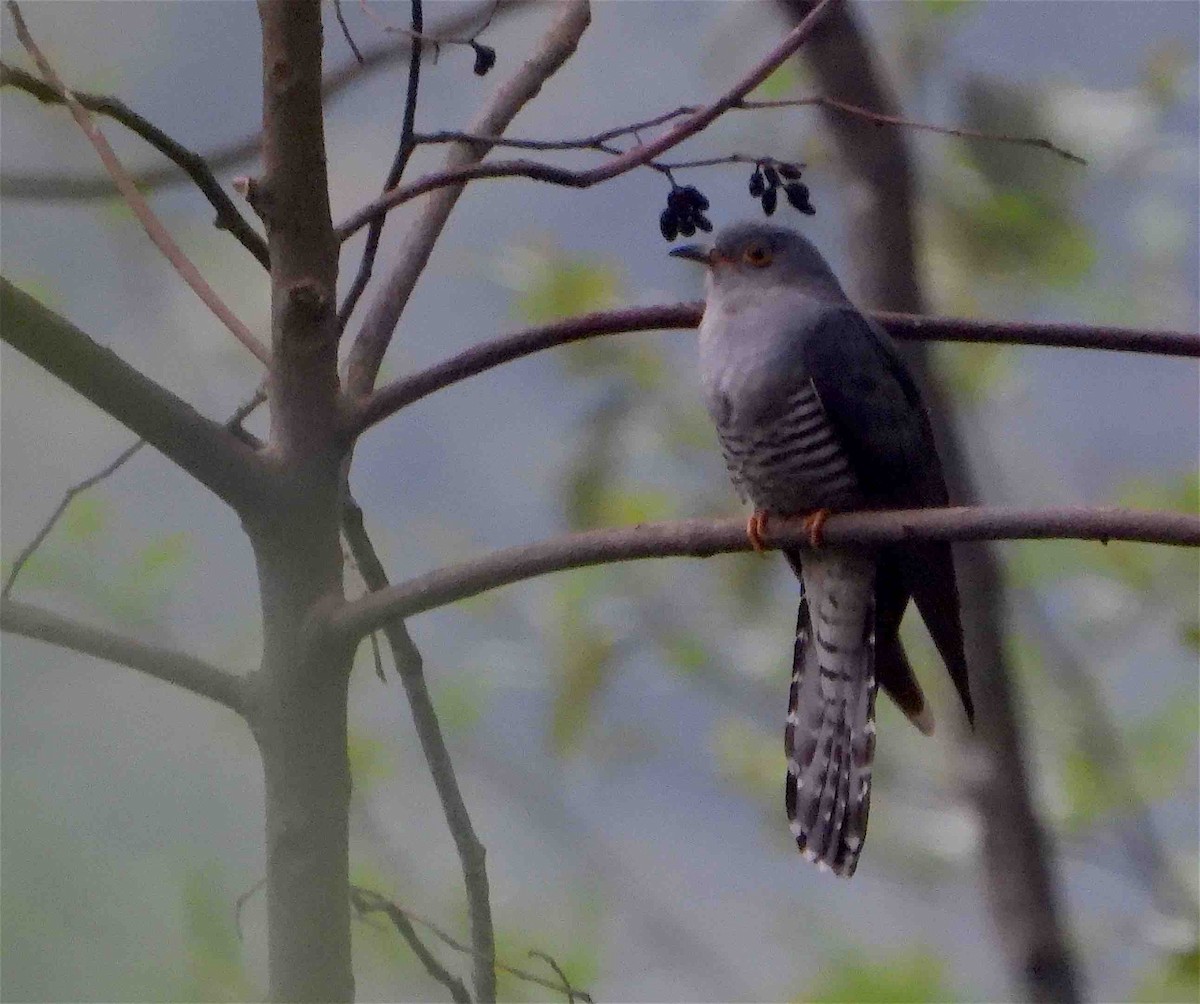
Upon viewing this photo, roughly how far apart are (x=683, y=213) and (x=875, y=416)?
0.39 m

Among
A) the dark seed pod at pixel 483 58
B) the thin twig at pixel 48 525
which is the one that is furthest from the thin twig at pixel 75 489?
the dark seed pod at pixel 483 58

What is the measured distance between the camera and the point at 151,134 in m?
0.97

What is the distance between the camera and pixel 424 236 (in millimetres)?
1154

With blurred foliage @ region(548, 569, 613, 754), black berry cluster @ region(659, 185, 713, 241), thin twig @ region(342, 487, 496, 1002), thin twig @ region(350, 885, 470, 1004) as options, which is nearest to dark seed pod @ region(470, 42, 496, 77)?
black berry cluster @ region(659, 185, 713, 241)

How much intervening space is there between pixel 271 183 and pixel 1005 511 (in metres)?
0.50

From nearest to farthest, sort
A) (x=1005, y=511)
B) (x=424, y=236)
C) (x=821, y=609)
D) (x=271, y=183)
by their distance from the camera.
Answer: (x=1005, y=511) < (x=271, y=183) < (x=424, y=236) < (x=821, y=609)

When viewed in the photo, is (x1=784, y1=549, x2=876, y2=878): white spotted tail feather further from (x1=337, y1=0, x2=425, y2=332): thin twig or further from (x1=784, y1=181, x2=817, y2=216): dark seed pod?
(x1=337, y1=0, x2=425, y2=332): thin twig

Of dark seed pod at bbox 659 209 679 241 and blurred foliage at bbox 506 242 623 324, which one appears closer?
dark seed pod at bbox 659 209 679 241

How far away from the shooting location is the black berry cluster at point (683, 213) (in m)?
1.17

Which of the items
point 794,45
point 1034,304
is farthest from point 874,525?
point 1034,304

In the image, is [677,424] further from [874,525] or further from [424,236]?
[874,525]

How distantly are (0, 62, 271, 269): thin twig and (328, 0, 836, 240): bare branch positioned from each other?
73 mm

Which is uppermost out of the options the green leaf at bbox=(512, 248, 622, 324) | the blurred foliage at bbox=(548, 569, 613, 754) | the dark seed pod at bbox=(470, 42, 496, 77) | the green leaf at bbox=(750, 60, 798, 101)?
the green leaf at bbox=(750, 60, 798, 101)

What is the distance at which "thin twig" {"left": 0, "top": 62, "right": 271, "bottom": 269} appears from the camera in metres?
0.96
